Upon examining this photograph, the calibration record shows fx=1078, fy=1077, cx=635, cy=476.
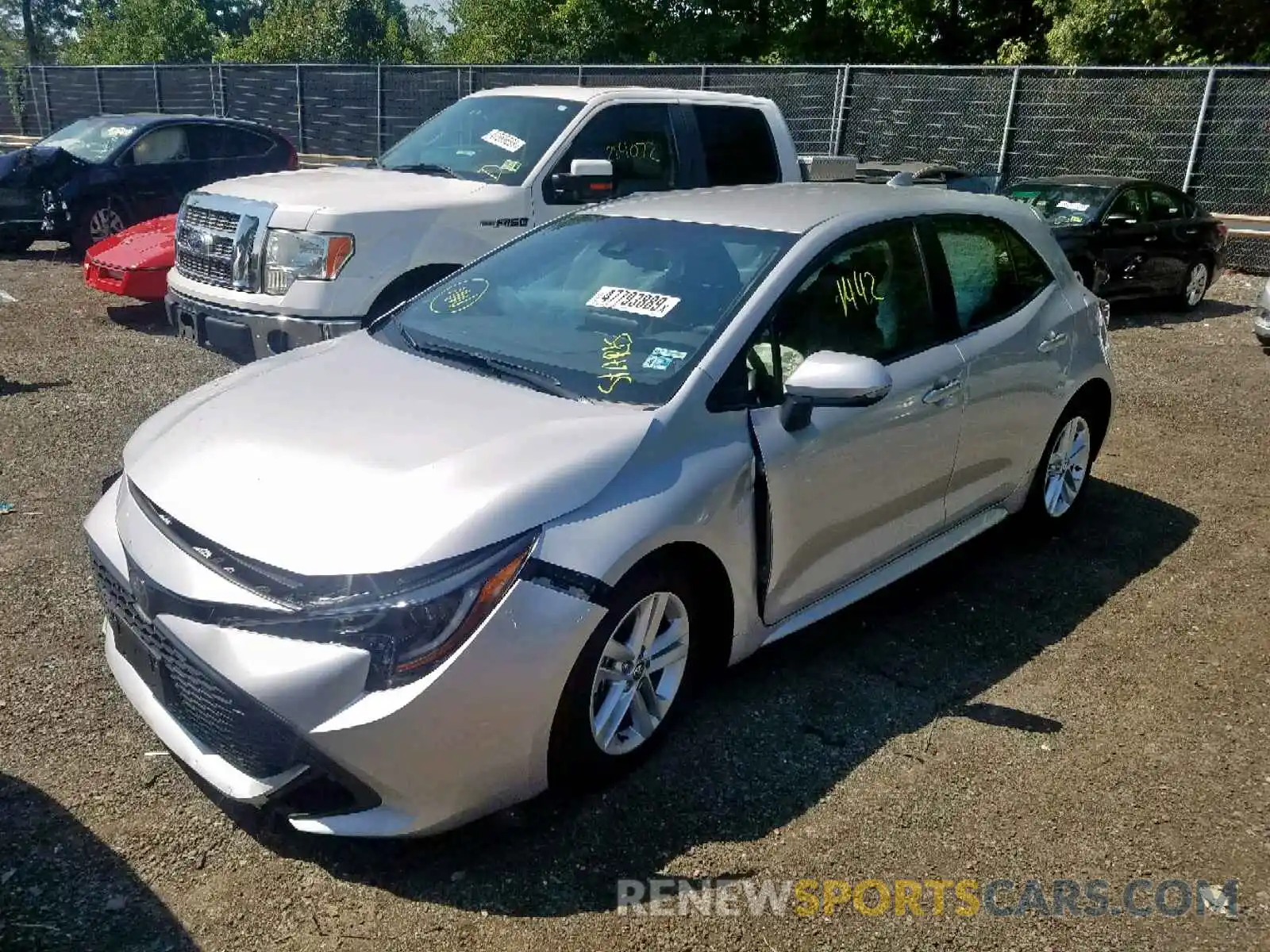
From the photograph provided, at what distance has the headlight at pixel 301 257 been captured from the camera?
20.3ft

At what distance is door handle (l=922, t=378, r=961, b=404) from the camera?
404cm

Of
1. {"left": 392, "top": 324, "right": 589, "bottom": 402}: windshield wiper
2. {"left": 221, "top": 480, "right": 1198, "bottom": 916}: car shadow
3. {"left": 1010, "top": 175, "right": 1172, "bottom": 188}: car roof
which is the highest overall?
{"left": 1010, "top": 175, "right": 1172, "bottom": 188}: car roof

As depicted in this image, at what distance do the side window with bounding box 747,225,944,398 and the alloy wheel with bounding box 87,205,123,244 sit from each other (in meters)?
9.99

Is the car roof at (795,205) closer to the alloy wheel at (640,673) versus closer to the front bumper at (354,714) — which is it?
the alloy wheel at (640,673)

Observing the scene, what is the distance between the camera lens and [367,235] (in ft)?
20.5

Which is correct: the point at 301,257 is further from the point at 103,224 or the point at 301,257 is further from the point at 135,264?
the point at 103,224

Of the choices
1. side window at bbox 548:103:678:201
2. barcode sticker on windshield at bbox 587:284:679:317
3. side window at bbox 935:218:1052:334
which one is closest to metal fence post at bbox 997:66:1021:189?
side window at bbox 548:103:678:201

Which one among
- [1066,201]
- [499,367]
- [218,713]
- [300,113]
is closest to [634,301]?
[499,367]

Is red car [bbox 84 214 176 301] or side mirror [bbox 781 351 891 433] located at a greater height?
side mirror [bbox 781 351 891 433]

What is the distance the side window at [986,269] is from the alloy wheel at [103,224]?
9912mm

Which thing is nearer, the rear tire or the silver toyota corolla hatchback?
the silver toyota corolla hatchback

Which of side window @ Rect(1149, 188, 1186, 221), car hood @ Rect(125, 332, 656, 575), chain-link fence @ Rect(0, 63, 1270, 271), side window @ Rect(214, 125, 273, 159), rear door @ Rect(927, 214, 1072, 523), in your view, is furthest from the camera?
chain-link fence @ Rect(0, 63, 1270, 271)

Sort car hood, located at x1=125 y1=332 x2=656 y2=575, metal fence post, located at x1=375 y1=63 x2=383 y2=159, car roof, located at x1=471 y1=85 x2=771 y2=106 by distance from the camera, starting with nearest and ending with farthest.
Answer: car hood, located at x1=125 y1=332 x2=656 y2=575 < car roof, located at x1=471 y1=85 x2=771 y2=106 < metal fence post, located at x1=375 y1=63 x2=383 y2=159

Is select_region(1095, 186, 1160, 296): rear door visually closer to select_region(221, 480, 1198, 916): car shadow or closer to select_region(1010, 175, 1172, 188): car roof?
select_region(1010, 175, 1172, 188): car roof
